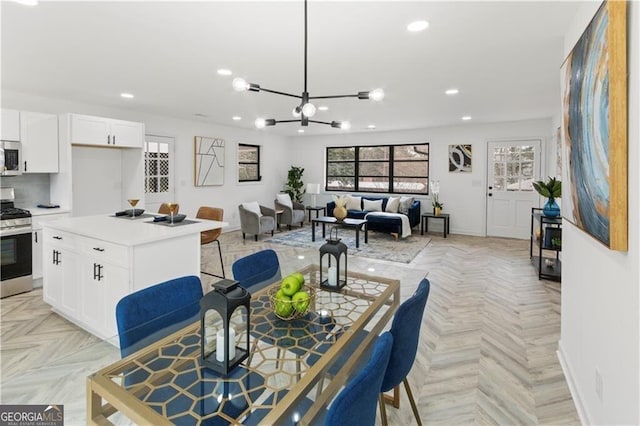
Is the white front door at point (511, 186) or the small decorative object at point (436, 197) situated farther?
the small decorative object at point (436, 197)

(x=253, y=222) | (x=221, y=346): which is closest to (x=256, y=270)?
(x=221, y=346)

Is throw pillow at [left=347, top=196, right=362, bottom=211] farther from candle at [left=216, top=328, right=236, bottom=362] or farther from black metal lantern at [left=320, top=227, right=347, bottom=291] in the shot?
candle at [left=216, top=328, right=236, bottom=362]

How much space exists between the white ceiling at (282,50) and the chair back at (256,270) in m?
1.68

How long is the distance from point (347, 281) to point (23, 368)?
95.2 inches

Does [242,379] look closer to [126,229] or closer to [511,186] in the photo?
[126,229]

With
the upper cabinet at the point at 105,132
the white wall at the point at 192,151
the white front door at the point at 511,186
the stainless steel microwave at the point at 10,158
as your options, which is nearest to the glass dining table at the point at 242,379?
the stainless steel microwave at the point at 10,158

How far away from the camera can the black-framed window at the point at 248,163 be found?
839 cm

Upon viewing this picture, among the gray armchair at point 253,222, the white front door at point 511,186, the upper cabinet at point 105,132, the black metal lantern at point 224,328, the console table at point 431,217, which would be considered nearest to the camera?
the black metal lantern at point 224,328

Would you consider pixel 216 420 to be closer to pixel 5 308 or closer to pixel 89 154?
pixel 5 308

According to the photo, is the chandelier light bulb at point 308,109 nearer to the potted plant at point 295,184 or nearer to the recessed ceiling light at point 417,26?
the recessed ceiling light at point 417,26

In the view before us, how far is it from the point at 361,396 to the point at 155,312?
1.12m

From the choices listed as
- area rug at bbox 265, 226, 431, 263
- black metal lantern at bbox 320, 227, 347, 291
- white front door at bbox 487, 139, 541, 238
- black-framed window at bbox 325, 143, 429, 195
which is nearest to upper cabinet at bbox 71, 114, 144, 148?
area rug at bbox 265, 226, 431, 263

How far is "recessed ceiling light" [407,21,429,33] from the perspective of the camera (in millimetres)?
2515

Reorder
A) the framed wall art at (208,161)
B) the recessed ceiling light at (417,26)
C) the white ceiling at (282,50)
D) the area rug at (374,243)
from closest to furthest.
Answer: the white ceiling at (282,50) → the recessed ceiling light at (417,26) → the area rug at (374,243) → the framed wall art at (208,161)
